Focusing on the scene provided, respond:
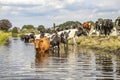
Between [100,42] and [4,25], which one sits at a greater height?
[4,25]

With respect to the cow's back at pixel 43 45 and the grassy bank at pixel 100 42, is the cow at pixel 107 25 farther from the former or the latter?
the cow's back at pixel 43 45

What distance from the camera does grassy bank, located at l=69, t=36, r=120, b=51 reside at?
131ft

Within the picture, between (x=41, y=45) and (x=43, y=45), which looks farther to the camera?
(x=43, y=45)

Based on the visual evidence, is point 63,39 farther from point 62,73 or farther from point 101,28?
point 62,73

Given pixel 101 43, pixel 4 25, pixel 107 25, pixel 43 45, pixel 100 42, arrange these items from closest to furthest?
pixel 43 45, pixel 101 43, pixel 100 42, pixel 107 25, pixel 4 25

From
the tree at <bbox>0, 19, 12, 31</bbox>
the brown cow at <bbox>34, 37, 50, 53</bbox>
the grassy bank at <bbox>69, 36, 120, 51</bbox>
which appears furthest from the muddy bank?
the tree at <bbox>0, 19, 12, 31</bbox>

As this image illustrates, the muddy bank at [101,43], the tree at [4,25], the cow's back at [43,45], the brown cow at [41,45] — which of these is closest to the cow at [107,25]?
the muddy bank at [101,43]

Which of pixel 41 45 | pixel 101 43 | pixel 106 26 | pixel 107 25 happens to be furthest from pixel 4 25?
pixel 41 45

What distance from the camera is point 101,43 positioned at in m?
44.9

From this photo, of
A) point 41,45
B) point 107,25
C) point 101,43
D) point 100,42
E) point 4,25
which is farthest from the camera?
point 4,25

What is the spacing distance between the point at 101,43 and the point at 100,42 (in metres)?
1.19

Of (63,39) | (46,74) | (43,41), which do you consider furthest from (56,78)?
(63,39)

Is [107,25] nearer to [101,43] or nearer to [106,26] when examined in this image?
[106,26]

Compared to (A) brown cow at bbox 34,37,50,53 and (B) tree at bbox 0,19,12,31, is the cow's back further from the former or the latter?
(B) tree at bbox 0,19,12,31
